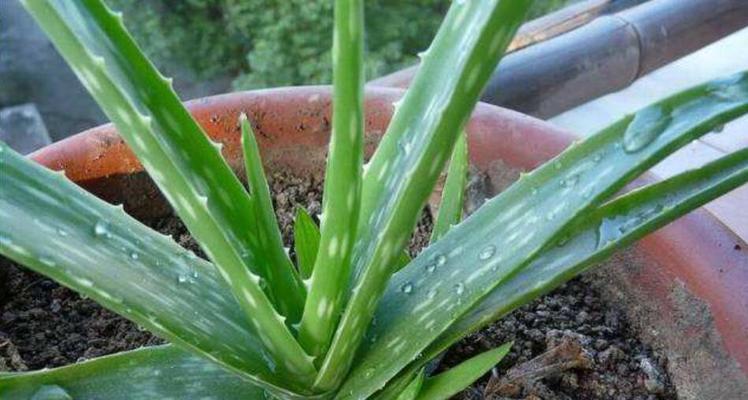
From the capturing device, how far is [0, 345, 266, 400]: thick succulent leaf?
0.42 meters

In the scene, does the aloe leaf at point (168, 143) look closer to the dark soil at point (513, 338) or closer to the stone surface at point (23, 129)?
the dark soil at point (513, 338)

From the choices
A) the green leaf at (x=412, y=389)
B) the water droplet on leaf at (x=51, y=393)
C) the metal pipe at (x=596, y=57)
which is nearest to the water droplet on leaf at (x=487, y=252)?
the green leaf at (x=412, y=389)

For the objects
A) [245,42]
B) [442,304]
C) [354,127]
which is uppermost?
[354,127]

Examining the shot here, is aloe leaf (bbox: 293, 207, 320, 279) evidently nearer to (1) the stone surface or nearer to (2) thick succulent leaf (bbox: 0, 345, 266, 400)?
(2) thick succulent leaf (bbox: 0, 345, 266, 400)

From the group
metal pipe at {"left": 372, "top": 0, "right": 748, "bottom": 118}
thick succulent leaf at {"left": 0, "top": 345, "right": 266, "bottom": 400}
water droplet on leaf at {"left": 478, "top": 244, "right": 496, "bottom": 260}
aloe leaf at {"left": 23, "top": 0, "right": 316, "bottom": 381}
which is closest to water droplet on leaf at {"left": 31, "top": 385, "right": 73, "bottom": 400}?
thick succulent leaf at {"left": 0, "top": 345, "right": 266, "bottom": 400}

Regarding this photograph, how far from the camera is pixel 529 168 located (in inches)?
24.9

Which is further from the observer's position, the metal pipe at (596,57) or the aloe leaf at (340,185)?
the metal pipe at (596,57)

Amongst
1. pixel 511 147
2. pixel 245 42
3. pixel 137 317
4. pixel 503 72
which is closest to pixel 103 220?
pixel 137 317

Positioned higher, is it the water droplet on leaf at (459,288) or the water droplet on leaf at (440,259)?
the water droplet on leaf at (459,288)

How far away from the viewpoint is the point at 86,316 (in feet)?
1.97

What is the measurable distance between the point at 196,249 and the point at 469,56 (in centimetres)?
40

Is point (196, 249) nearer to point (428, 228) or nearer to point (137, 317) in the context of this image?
point (428, 228)

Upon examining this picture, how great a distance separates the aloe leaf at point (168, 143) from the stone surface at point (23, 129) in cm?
75

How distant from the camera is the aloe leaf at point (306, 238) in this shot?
0.47m
